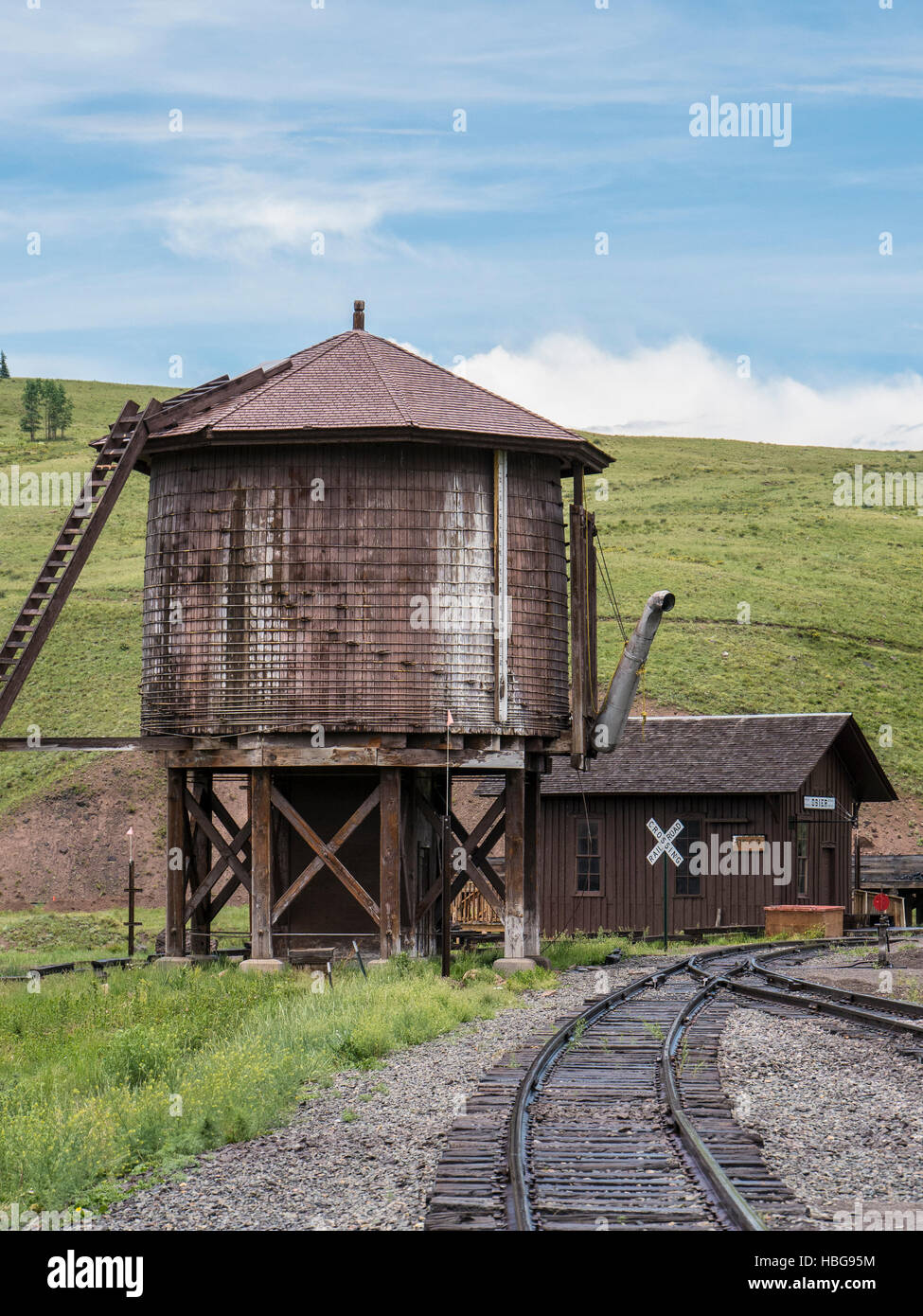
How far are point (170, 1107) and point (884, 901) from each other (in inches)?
1130

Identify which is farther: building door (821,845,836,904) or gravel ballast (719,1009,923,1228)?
building door (821,845,836,904)

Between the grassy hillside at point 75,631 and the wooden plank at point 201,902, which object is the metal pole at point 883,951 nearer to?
the wooden plank at point 201,902

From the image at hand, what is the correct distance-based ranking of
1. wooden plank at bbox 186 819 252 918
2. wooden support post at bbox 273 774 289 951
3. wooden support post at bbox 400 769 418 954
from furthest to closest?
1. wooden support post at bbox 273 774 289 951
2. wooden plank at bbox 186 819 252 918
3. wooden support post at bbox 400 769 418 954

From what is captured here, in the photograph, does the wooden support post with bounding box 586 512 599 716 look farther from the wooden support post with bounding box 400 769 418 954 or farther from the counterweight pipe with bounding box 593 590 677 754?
the wooden support post with bounding box 400 769 418 954

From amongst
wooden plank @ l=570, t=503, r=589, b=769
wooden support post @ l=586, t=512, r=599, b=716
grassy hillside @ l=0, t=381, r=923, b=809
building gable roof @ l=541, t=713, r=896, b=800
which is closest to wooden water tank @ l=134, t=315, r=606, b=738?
wooden plank @ l=570, t=503, r=589, b=769

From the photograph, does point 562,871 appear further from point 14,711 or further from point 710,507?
point 710,507

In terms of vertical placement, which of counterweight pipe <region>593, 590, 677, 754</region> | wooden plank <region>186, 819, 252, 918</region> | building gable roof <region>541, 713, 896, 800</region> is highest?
counterweight pipe <region>593, 590, 677, 754</region>

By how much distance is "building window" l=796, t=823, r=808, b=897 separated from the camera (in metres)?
37.7

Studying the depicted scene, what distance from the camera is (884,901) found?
37312 millimetres

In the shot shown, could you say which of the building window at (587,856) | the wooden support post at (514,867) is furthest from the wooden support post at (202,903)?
the building window at (587,856)

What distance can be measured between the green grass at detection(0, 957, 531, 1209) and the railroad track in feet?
5.35

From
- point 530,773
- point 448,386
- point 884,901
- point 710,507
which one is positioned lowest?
point 884,901

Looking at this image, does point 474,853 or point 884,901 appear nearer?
point 474,853

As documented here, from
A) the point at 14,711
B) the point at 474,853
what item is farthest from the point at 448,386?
the point at 14,711
